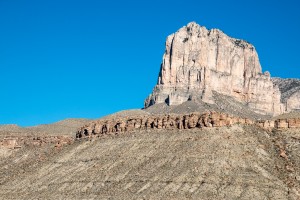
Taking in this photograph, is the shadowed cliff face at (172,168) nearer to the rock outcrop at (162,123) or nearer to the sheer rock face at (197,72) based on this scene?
the rock outcrop at (162,123)


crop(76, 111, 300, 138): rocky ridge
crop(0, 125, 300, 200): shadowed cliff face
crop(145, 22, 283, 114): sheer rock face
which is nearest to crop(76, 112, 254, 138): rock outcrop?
crop(76, 111, 300, 138): rocky ridge

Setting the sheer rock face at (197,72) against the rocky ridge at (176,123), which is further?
the sheer rock face at (197,72)

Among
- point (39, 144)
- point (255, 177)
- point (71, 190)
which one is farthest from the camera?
point (39, 144)

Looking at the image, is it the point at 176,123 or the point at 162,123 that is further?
the point at 162,123

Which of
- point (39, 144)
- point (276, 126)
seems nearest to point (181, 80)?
point (39, 144)

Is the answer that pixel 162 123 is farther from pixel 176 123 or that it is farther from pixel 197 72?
pixel 197 72

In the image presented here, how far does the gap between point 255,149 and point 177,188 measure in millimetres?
11333

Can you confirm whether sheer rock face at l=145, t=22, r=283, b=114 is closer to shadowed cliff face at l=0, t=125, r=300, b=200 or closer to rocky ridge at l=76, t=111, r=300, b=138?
rocky ridge at l=76, t=111, r=300, b=138

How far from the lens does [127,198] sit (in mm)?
79000

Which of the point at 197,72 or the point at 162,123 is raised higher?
the point at 197,72

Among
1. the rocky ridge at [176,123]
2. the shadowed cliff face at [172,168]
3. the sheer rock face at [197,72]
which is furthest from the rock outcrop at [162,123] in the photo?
the sheer rock face at [197,72]

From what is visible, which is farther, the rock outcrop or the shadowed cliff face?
the rock outcrop

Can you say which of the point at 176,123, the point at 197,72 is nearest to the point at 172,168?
the point at 176,123

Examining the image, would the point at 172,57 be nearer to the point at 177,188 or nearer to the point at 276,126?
the point at 276,126
